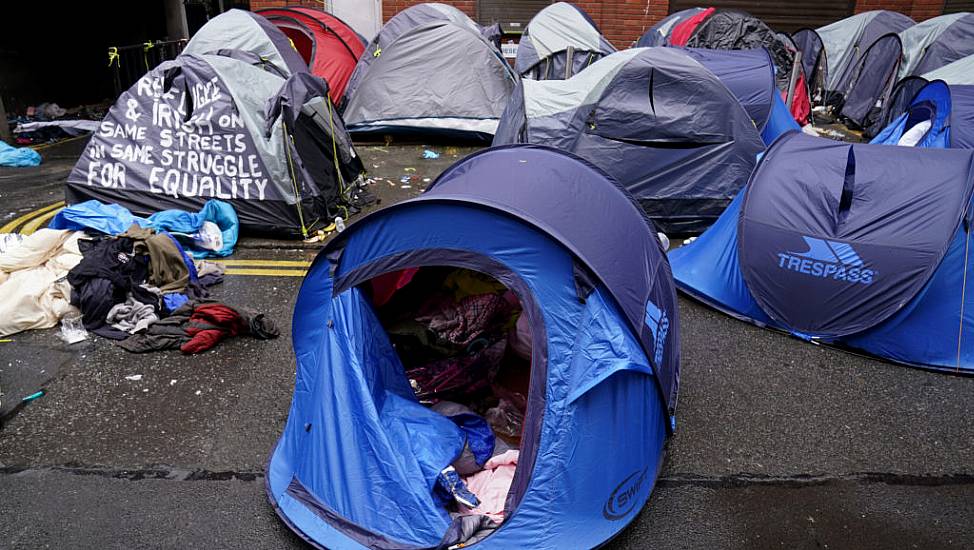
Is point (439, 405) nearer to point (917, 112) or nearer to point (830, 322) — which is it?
point (830, 322)

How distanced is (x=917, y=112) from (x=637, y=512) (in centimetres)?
706

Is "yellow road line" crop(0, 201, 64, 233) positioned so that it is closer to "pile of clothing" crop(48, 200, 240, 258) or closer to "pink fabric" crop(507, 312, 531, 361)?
"pile of clothing" crop(48, 200, 240, 258)

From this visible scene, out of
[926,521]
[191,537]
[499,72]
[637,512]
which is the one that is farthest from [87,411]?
[499,72]

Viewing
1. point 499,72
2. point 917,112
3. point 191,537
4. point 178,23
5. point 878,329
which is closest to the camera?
point 191,537

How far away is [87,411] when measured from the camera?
413cm

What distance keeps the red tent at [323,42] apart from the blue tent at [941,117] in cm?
825

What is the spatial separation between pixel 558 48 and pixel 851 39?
21.1 feet

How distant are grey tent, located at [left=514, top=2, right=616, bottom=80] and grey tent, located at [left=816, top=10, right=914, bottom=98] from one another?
5.24 m

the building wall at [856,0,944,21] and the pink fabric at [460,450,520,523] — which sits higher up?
the building wall at [856,0,944,21]

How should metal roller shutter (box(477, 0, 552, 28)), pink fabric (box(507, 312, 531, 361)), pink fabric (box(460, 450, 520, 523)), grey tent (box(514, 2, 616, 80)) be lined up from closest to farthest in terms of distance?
pink fabric (box(460, 450, 520, 523)) → pink fabric (box(507, 312, 531, 361)) → grey tent (box(514, 2, 616, 80)) → metal roller shutter (box(477, 0, 552, 28))

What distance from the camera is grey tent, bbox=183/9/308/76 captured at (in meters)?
9.20

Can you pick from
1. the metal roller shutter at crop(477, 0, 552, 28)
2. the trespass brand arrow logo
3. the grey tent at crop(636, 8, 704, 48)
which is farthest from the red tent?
the trespass brand arrow logo

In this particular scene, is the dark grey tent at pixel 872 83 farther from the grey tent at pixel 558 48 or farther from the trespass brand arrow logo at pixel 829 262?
the trespass brand arrow logo at pixel 829 262

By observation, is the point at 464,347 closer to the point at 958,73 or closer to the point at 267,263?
the point at 267,263
